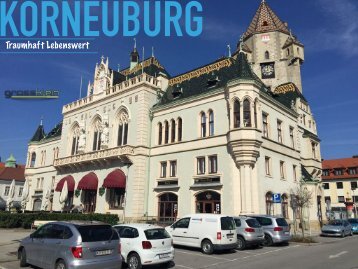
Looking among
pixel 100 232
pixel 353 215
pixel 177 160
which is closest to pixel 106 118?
pixel 177 160

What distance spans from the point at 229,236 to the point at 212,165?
1247 centimetres

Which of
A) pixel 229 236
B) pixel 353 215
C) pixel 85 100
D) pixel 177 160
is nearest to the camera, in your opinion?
pixel 229 236

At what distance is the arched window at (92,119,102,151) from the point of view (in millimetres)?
38875

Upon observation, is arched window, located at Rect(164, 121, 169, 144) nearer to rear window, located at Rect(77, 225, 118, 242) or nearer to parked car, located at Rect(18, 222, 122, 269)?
parked car, located at Rect(18, 222, 122, 269)

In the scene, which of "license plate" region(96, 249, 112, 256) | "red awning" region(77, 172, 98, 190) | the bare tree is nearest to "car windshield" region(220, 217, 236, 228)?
"license plate" region(96, 249, 112, 256)

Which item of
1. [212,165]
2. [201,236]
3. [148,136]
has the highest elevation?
[148,136]

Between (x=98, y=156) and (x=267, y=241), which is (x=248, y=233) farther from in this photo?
(x=98, y=156)

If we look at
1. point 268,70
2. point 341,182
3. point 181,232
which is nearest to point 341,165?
point 341,182

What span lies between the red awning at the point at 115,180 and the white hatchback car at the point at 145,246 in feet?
64.2

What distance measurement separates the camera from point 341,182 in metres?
69.2

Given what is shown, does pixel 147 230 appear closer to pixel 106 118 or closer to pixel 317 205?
pixel 106 118

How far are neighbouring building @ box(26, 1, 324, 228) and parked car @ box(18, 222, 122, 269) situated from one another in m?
16.7

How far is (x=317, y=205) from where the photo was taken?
3634 cm

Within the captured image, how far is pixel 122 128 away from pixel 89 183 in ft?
23.7
